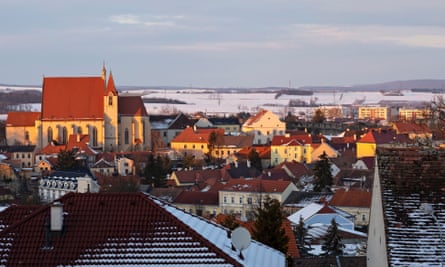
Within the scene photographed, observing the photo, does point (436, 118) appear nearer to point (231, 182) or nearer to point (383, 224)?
point (383, 224)

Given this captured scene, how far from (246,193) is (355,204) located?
9780mm

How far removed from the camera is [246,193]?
55.8 metres

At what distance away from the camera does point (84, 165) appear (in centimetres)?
7181

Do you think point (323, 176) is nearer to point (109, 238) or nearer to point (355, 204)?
point (355, 204)

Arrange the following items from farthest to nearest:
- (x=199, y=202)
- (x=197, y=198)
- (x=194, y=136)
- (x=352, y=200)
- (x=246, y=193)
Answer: (x=194, y=136), (x=246, y=193), (x=197, y=198), (x=199, y=202), (x=352, y=200)

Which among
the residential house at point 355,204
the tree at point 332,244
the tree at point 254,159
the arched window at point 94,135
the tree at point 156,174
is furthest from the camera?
the arched window at point 94,135

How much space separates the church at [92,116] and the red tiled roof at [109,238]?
8136 centimetres

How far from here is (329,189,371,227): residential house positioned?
46594 millimetres

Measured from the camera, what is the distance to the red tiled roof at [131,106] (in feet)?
326

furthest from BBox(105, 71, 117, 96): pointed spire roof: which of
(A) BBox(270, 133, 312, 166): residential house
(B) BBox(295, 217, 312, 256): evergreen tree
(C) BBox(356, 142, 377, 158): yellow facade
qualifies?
(B) BBox(295, 217, 312, 256): evergreen tree

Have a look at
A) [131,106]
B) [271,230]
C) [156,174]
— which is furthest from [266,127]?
[271,230]

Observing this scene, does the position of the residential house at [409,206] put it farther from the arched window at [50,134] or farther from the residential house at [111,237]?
the arched window at [50,134]

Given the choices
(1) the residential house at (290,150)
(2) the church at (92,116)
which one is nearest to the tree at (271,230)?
(1) the residential house at (290,150)

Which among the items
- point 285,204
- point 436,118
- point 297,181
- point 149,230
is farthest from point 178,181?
point 149,230
